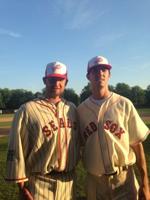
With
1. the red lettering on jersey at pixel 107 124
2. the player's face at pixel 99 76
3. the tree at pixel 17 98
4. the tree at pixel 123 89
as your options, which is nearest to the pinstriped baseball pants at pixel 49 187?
the red lettering on jersey at pixel 107 124

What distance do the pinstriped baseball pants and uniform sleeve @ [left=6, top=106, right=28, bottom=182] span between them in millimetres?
115

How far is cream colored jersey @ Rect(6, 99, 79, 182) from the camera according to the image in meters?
3.49

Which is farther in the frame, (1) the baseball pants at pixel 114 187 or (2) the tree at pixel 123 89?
(2) the tree at pixel 123 89

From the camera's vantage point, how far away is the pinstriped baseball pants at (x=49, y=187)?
11.6 ft

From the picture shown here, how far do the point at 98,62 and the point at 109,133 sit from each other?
74cm

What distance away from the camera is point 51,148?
3.49 metres

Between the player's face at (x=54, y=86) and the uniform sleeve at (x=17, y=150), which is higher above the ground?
the player's face at (x=54, y=86)

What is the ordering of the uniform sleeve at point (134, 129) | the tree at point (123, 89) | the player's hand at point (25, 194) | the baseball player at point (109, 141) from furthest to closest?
the tree at point (123, 89) → the uniform sleeve at point (134, 129) → the baseball player at point (109, 141) → the player's hand at point (25, 194)

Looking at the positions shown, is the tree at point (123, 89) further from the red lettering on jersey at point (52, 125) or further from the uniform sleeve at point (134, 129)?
A: the red lettering on jersey at point (52, 125)

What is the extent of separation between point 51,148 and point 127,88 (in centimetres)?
10303

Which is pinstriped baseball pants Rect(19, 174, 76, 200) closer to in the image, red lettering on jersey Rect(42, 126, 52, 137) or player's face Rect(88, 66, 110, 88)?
red lettering on jersey Rect(42, 126, 52, 137)

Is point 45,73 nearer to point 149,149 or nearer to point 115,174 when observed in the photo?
point 115,174

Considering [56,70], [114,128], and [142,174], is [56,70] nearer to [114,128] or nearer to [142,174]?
[114,128]

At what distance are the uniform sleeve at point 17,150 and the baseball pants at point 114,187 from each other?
0.75 metres
